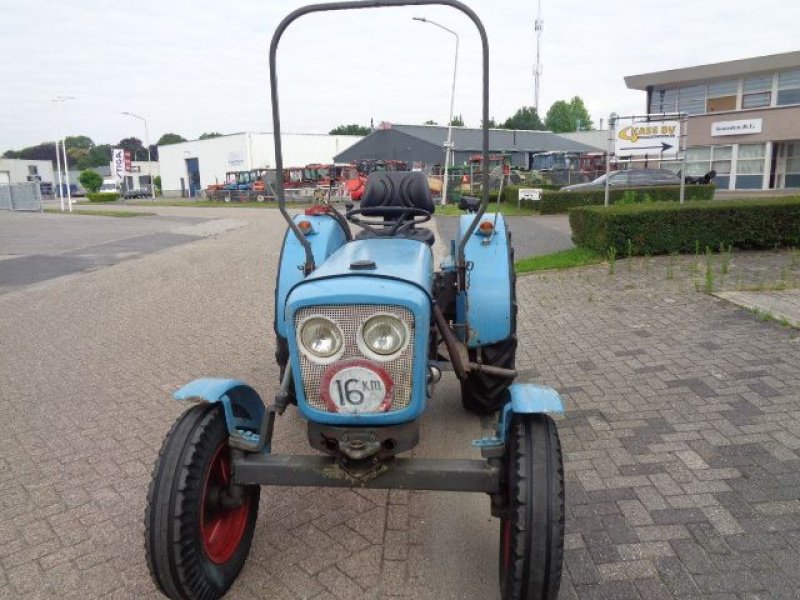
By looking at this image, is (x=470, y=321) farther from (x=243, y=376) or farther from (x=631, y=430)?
(x=243, y=376)

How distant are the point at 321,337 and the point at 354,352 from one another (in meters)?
0.14

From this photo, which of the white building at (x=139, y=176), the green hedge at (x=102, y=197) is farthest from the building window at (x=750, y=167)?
the white building at (x=139, y=176)

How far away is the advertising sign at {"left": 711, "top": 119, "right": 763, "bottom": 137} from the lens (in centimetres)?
3072

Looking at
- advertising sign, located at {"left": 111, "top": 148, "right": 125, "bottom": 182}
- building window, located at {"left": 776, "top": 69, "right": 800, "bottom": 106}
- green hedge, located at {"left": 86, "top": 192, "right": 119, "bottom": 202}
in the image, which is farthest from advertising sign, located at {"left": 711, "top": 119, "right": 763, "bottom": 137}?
green hedge, located at {"left": 86, "top": 192, "right": 119, "bottom": 202}

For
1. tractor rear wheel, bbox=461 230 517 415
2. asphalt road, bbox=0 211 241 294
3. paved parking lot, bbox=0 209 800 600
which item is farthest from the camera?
asphalt road, bbox=0 211 241 294

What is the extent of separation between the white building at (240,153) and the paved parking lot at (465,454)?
4245 cm

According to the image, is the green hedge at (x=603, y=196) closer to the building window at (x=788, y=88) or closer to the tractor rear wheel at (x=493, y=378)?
the building window at (x=788, y=88)

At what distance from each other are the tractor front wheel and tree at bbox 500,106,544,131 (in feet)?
295

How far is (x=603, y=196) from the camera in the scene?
796 inches

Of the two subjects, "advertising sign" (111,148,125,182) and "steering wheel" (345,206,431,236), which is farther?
"advertising sign" (111,148,125,182)

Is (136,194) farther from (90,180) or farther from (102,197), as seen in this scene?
(102,197)

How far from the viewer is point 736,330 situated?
608cm

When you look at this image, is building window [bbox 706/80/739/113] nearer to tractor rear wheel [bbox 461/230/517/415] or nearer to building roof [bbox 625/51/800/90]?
building roof [bbox 625/51/800/90]

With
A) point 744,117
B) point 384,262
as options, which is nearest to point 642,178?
point 744,117
